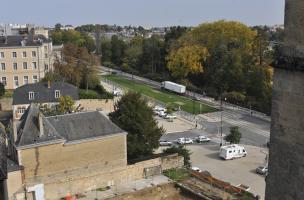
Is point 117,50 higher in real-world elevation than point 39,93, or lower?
higher

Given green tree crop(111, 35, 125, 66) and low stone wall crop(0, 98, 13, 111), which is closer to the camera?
low stone wall crop(0, 98, 13, 111)

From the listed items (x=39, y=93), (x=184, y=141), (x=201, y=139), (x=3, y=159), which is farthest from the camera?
(x=39, y=93)

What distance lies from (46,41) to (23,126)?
115ft

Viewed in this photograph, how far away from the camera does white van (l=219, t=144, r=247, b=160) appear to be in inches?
1230

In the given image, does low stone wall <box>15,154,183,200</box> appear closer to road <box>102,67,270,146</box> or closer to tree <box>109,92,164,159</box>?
tree <box>109,92,164,159</box>

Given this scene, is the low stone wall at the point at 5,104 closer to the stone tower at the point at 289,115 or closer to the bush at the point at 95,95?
the bush at the point at 95,95

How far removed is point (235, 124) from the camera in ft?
137

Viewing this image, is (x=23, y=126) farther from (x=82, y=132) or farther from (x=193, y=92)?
(x=193, y=92)

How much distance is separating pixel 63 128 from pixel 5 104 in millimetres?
21255

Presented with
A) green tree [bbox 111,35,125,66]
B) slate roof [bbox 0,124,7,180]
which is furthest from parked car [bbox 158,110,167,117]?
green tree [bbox 111,35,125,66]

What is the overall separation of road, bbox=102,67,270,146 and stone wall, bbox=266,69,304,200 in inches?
1149

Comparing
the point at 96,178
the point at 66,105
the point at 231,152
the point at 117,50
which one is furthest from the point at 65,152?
the point at 117,50

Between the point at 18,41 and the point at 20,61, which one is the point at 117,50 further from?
the point at 20,61

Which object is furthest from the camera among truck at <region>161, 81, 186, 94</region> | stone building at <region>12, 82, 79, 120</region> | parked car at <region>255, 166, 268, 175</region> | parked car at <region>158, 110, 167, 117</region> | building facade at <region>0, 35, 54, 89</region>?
truck at <region>161, 81, 186, 94</region>
